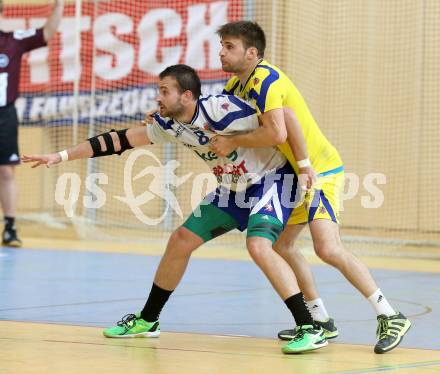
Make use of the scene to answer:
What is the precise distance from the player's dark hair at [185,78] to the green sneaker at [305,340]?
1.38 meters

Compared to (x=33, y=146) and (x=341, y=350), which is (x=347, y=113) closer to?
(x=33, y=146)

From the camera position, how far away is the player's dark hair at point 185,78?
5.26 meters

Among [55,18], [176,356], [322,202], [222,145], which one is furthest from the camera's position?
[55,18]

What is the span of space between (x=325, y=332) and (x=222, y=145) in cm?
128

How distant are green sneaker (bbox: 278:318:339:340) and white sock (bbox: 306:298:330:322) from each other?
4 cm

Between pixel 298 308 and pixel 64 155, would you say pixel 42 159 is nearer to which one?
pixel 64 155

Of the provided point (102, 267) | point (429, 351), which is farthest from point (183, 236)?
point (102, 267)

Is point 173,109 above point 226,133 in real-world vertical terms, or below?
above

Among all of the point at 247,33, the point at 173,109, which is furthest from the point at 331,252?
the point at 247,33

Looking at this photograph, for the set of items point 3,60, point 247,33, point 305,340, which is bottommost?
point 305,340

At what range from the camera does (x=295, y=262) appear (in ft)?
19.0

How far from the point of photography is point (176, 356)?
479cm

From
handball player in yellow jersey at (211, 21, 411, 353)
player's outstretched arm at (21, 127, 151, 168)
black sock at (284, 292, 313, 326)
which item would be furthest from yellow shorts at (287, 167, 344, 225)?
player's outstretched arm at (21, 127, 151, 168)

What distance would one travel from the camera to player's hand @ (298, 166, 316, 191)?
5180mm
